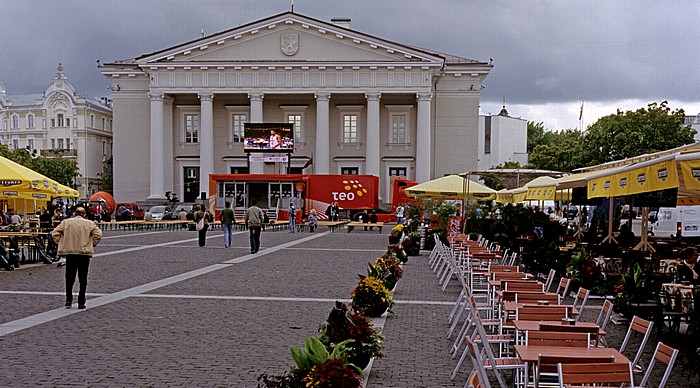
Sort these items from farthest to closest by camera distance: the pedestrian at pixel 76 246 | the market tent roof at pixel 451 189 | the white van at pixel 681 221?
the white van at pixel 681 221, the market tent roof at pixel 451 189, the pedestrian at pixel 76 246

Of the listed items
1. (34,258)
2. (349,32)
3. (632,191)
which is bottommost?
(34,258)

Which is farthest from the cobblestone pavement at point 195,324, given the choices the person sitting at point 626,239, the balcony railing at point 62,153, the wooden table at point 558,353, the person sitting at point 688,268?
the balcony railing at point 62,153

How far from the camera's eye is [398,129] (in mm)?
60750

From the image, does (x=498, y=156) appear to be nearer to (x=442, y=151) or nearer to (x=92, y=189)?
(x=442, y=151)

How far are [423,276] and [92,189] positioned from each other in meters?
74.8

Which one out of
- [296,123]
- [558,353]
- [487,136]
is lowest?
[558,353]

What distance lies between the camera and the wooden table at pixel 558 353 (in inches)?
230

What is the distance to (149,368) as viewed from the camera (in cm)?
780

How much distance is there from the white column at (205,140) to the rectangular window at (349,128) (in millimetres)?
11884

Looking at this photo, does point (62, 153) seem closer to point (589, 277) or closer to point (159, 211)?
point (159, 211)

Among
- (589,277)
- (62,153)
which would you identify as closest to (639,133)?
(589,277)

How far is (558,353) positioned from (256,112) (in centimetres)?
5335

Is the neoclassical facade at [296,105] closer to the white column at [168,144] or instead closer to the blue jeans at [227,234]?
the white column at [168,144]

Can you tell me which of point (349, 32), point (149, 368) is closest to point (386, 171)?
point (349, 32)
